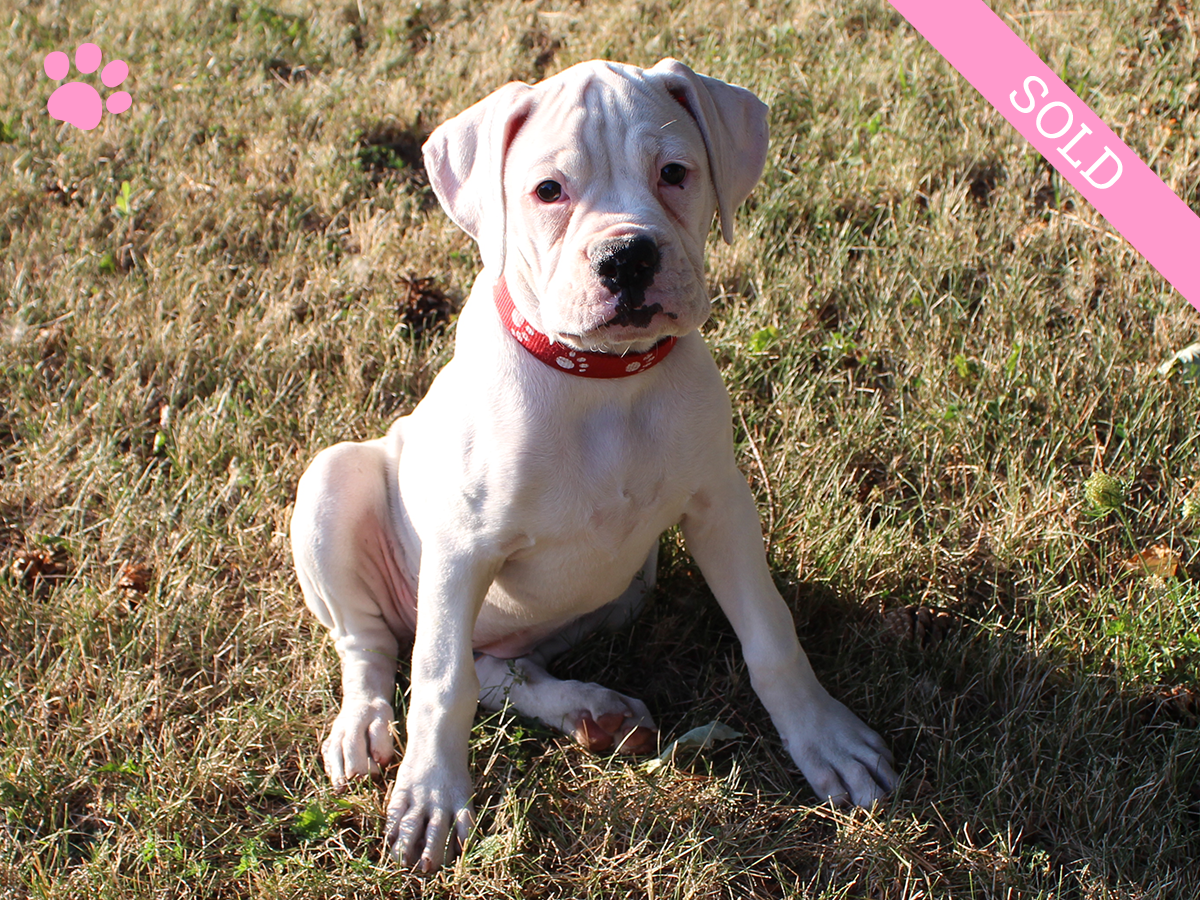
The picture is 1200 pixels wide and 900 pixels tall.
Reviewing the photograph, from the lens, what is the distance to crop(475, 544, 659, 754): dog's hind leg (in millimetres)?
3008

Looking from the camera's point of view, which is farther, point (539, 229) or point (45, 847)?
point (45, 847)

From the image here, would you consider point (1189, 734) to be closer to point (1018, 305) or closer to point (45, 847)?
point (1018, 305)

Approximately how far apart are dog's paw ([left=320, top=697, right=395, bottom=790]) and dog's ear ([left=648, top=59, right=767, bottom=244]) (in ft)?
5.43

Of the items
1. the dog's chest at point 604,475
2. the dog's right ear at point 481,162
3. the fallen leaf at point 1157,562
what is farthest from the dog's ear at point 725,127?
the fallen leaf at point 1157,562

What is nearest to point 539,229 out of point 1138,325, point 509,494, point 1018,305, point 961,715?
point 509,494

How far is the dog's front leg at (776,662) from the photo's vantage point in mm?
2854

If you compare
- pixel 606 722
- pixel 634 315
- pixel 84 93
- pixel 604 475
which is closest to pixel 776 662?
pixel 606 722

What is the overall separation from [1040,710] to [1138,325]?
5.77ft

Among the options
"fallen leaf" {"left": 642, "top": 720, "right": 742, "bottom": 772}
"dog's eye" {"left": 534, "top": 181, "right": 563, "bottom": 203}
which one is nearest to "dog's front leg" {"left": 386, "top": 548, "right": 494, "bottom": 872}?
"fallen leaf" {"left": 642, "top": 720, "right": 742, "bottom": 772}

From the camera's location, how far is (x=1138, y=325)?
4.01 m

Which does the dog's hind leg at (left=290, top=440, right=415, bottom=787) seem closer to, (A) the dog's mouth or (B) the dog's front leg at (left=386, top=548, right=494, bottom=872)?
(B) the dog's front leg at (left=386, top=548, right=494, bottom=872)

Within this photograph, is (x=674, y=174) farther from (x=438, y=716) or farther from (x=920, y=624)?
(x=920, y=624)

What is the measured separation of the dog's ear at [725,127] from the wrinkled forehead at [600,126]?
8 centimetres

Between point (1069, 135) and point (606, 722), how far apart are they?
→ 314 centimetres
